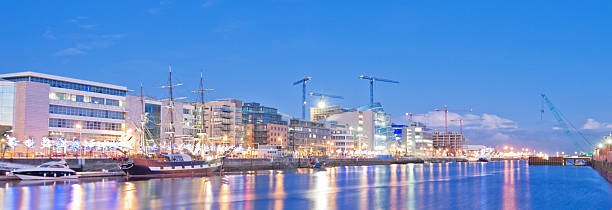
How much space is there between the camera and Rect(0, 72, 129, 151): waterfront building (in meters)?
111

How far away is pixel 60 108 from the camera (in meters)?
118

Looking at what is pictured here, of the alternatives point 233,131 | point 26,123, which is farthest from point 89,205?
point 233,131

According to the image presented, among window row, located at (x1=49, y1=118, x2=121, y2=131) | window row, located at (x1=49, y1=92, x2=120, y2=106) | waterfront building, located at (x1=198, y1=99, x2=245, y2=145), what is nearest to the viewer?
window row, located at (x1=49, y1=118, x2=121, y2=131)

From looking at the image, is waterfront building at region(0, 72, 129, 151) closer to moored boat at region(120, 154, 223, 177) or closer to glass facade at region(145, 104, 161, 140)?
glass facade at region(145, 104, 161, 140)

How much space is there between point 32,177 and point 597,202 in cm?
7131

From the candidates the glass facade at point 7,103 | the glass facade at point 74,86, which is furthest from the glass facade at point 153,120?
the glass facade at point 7,103

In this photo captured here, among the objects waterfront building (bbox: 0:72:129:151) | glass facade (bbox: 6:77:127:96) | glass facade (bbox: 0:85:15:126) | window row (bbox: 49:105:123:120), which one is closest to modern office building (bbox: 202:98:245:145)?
glass facade (bbox: 6:77:127:96)

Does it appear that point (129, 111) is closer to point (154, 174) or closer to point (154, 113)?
point (154, 113)

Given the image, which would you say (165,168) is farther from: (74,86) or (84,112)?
(74,86)

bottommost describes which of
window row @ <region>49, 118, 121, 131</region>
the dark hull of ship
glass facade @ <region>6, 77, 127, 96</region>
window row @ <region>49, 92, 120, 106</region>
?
the dark hull of ship

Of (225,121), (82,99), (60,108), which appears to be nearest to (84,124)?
(82,99)

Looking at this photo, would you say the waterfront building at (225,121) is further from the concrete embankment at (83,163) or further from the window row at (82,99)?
the concrete embankment at (83,163)

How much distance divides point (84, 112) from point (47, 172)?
44.9 m

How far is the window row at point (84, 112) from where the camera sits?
387ft
